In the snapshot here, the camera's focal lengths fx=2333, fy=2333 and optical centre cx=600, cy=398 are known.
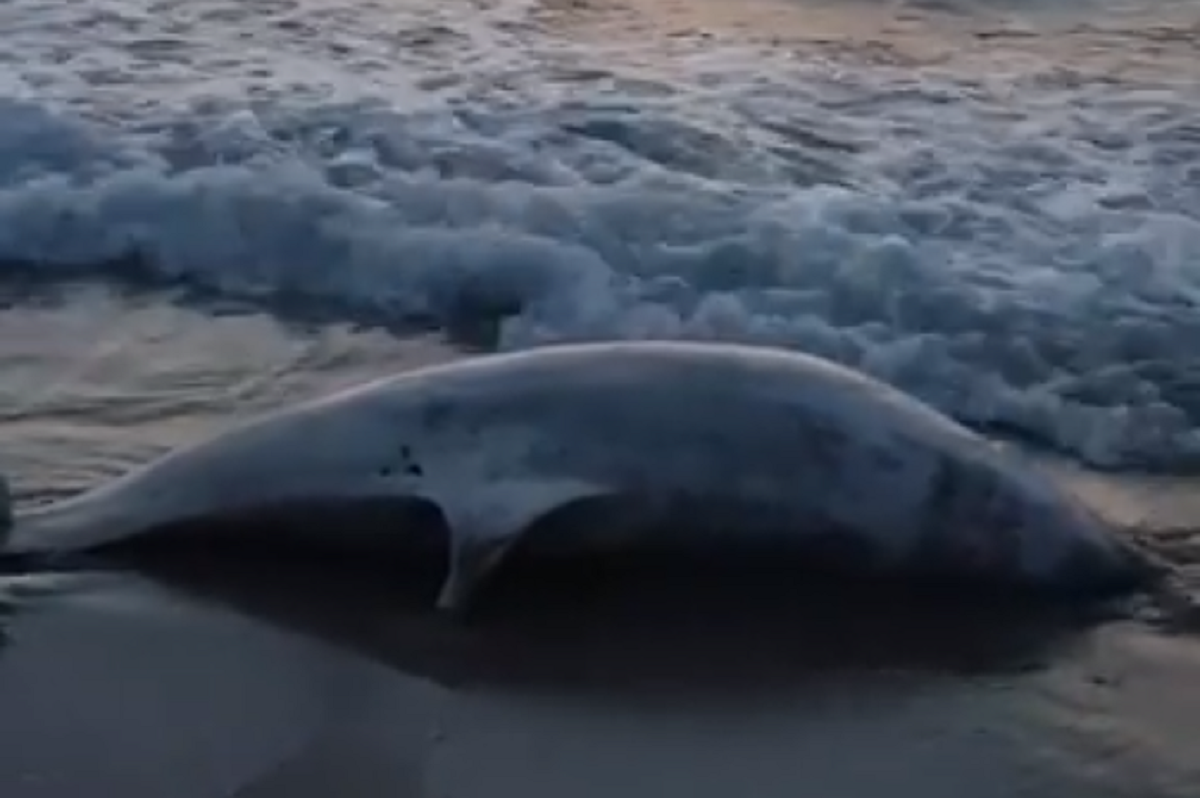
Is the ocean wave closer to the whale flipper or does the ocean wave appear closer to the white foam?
the white foam

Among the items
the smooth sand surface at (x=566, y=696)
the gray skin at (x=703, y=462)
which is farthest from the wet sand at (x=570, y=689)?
the gray skin at (x=703, y=462)

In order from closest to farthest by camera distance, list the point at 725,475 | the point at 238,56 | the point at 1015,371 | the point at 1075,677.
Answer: the point at 1075,677, the point at 725,475, the point at 1015,371, the point at 238,56

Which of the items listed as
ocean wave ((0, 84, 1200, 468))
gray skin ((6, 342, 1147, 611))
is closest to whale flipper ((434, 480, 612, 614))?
gray skin ((6, 342, 1147, 611))

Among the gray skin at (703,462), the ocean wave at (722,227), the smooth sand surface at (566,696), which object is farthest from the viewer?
the ocean wave at (722,227)

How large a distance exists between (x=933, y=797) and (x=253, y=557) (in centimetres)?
147

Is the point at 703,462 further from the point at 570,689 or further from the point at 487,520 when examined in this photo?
the point at 570,689

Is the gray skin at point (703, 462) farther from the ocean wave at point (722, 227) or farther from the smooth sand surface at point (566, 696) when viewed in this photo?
the ocean wave at point (722, 227)

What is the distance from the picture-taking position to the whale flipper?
13.7ft

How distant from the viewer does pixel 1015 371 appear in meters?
5.55

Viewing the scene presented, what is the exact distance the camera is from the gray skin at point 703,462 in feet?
14.2

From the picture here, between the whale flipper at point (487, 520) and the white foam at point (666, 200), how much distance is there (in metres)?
1.42

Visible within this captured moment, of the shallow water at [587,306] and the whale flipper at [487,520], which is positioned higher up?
the whale flipper at [487,520]

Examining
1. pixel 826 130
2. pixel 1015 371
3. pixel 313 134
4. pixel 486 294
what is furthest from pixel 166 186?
pixel 1015 371

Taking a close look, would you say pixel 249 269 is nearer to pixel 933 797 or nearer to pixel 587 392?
pixel 587 392
